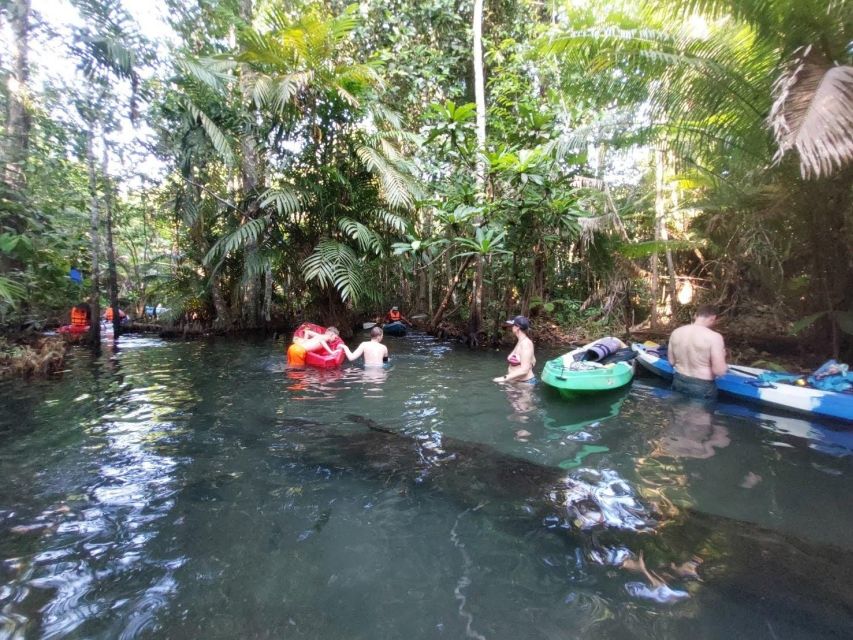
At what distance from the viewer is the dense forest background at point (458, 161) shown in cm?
604

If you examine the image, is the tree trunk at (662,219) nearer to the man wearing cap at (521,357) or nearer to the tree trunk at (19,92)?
the man wearing cap at (521,357)

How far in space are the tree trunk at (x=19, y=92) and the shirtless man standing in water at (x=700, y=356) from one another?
10.7 metres

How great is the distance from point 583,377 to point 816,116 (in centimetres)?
352

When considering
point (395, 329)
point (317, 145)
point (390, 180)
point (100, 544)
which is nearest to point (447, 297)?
point (395, 329)

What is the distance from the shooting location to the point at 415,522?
290 centimetres

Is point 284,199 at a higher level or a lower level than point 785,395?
higher

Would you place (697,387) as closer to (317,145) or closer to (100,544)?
(100,544)

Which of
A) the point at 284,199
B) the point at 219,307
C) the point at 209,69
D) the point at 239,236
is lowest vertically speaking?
the point at 219,307

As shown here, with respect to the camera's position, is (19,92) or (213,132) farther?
(213,132)

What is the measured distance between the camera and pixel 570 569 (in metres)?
2.41

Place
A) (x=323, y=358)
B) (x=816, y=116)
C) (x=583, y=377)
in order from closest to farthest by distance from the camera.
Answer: (x=816, y=116) < (x=583, y=377) < (x=323, y=358)

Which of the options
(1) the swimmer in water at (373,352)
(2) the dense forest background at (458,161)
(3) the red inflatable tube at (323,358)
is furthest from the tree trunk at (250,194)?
(1) the swimmer in water at (373,352)

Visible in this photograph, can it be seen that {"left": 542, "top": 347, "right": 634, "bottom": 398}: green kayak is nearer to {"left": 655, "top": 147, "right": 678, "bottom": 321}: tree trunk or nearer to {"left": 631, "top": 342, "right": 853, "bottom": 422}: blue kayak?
{"left": 631, "top": 342, "right": 853, "bottom": 422}: blue kayak

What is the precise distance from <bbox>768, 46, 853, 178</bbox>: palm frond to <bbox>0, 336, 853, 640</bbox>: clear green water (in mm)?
2871
